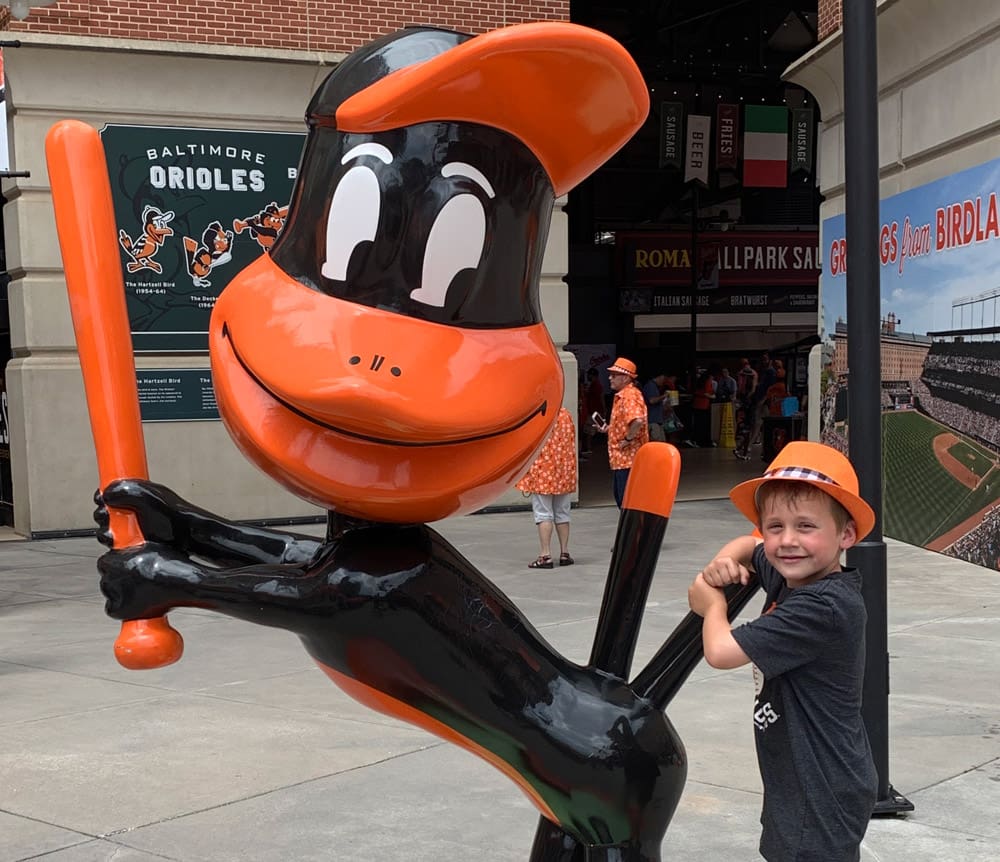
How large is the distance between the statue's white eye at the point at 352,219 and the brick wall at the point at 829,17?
10.2 m

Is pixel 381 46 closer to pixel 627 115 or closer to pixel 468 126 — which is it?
pixel 468 126

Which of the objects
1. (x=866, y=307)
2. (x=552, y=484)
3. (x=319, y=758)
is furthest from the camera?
(x=552, y=484)

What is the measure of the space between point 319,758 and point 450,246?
3193 mm

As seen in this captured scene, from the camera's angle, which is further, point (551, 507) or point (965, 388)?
point (551, 507)

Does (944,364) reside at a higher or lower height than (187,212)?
lower

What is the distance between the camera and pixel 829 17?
1203 centimetres

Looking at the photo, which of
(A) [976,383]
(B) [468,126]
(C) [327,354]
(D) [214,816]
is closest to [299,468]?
(C) [327,354]

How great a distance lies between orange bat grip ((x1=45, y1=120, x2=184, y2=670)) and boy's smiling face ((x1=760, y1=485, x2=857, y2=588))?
116 centimetres

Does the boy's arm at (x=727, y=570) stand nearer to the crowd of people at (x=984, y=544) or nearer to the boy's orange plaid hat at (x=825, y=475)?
the boy's orange plaid hat at (x=825, y=475)

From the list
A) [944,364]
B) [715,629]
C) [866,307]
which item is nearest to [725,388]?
[944,364]

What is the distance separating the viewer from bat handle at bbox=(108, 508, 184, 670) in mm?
2449

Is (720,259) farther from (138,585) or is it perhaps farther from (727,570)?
(138,585)

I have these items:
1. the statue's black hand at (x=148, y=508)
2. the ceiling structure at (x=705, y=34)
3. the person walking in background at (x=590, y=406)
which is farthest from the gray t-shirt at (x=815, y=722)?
the ceiling structure at (x=705, y=34)

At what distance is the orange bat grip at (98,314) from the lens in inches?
101
